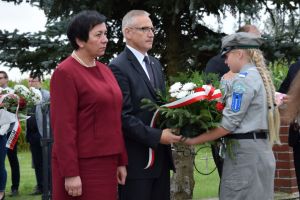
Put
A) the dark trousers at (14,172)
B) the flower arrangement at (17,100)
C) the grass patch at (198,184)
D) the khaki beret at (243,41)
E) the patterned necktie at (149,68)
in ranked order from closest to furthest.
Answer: the khaki beret at (243,41), the patterned necktie at (149,68), the flower arrangement at (17,100), the grass patch at (198,184), the dark trousers at (14,172)

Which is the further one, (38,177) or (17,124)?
(38,177)

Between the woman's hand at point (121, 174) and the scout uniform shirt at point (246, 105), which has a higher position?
the scout uniform shirt at point (246, 105)

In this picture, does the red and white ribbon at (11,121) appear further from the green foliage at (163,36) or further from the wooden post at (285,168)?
the wooden post at (285,168)

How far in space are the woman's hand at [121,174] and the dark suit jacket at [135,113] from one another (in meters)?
0.10

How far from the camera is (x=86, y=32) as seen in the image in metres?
5.05

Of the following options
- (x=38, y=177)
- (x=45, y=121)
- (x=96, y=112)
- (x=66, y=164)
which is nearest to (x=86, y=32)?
(x=96, y=112)

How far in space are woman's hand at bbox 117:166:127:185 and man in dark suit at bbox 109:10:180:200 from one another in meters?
0.10

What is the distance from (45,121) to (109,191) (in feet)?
12.0

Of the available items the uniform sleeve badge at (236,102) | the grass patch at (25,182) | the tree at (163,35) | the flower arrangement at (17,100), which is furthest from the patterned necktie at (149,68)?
the grass patch at (25,182)

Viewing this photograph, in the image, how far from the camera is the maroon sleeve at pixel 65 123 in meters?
4.76

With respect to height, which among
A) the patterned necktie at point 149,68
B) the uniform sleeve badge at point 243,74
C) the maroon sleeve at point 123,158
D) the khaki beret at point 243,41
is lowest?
the maroon sleeve at point 123,158

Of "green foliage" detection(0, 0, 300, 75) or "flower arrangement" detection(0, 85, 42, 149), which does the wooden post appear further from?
"flower arrangement" detection(0, 85, 42, 149)

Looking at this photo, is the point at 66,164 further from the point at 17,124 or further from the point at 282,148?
the point at 282,148

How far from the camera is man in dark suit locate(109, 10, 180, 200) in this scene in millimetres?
5234
